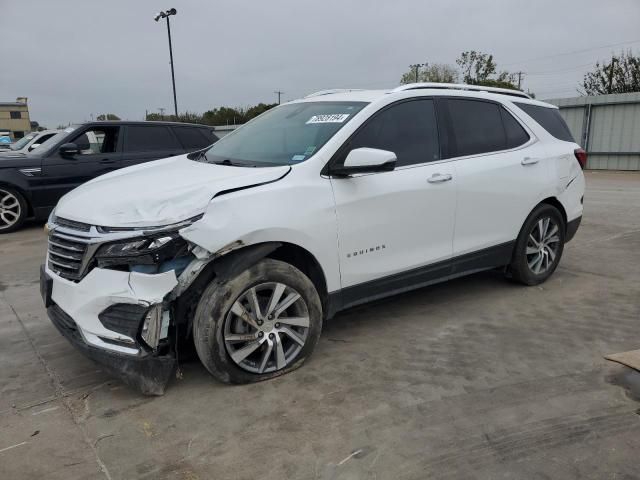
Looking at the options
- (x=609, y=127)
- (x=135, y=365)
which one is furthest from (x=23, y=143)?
(x=609, y=127)

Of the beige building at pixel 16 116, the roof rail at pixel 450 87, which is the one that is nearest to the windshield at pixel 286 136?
the roof rail at pixel 450 87

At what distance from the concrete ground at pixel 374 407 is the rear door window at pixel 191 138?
17.2ft

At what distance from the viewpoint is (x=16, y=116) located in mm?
88188

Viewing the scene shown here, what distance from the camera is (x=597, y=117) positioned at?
1925cm

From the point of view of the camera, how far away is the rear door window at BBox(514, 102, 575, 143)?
193 inches

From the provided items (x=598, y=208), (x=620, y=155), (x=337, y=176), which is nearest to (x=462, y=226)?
(x=337, y=176)

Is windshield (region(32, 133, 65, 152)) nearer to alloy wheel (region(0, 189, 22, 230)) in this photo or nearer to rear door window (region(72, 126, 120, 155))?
rear door window (region(72, 126, 120, 155))

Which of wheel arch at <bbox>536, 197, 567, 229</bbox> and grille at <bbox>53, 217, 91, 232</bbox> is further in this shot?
wheel arch at <bbox>536, 197, 567, 229</bbox>

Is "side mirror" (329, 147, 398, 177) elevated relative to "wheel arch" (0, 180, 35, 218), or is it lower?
elevated

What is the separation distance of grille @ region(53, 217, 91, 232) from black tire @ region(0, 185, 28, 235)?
19.0 ft

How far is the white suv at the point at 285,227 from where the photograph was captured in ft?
9.34

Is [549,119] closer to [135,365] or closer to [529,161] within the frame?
[529,161]

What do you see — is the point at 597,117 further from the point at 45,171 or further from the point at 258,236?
the point at 258,236

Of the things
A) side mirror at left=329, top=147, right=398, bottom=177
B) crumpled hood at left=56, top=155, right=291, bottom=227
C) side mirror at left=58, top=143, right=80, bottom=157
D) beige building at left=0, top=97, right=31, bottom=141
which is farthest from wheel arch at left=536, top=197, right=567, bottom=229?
beige building at left=0, top=97, right=31, bottom=141
